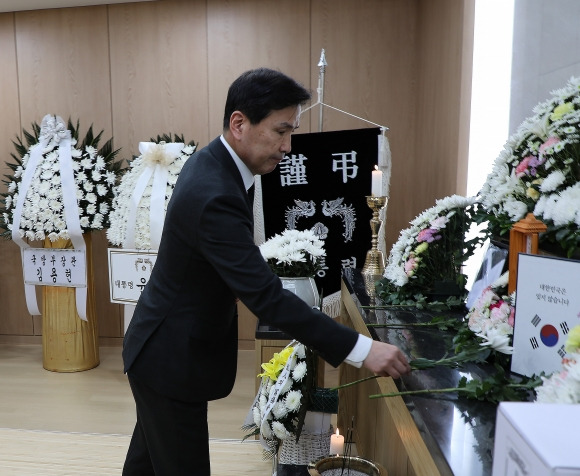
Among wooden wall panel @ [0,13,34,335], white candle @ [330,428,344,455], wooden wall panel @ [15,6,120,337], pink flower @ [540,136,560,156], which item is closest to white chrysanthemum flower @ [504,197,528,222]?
pink flower @ [540,136,560,156]

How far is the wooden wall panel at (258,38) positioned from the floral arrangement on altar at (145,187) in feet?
2.89

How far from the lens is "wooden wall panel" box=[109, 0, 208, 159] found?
3850 millimetres

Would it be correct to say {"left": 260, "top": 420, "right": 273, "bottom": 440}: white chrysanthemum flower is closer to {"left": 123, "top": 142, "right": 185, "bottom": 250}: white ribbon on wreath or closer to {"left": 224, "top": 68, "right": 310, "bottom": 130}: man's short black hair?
{"left": 224, "top": 68, "right": 310, "bottom": 130}: man's short black hair

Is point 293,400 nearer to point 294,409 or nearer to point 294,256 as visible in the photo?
point 294,409

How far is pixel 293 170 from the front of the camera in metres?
3.30

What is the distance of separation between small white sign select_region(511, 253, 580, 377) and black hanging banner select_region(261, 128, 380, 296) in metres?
2.19

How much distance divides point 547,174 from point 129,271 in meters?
2.51

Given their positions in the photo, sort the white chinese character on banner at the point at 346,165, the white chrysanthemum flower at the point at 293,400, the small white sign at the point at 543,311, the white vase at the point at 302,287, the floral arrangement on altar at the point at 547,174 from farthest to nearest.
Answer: the white chinese character on banner at the point at 346,165 → the white vase at the point at 302,287 → the white chrysanthemum flower at the point at 293,400 → the floral arrangement on altar at the point at 547,174 → the small white sign at the point at 543,311

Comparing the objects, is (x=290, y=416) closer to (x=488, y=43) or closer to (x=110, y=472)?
(x=110, y=472)

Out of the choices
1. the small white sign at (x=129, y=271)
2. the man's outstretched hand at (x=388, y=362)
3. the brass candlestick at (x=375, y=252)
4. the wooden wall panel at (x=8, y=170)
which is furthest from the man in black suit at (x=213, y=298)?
the wooden wall panel at (x=8, y=170)

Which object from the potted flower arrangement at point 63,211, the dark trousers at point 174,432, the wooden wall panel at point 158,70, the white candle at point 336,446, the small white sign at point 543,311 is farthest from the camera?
the wooden wall panel at point 158,70

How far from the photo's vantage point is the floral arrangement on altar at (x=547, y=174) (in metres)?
1.04

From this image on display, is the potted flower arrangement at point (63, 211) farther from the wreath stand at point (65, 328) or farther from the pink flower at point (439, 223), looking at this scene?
the pink flower at point (439, 223)

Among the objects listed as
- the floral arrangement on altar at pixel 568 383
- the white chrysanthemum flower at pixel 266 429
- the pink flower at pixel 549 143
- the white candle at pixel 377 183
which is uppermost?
the pink flower at pixel 549 143
